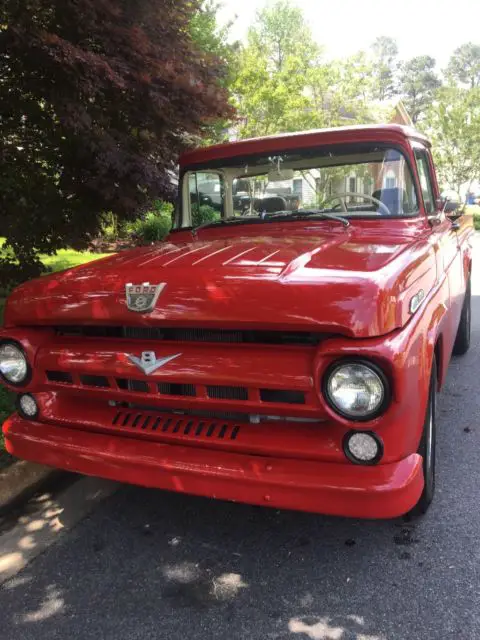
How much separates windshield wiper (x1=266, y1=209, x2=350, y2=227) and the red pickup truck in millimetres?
131

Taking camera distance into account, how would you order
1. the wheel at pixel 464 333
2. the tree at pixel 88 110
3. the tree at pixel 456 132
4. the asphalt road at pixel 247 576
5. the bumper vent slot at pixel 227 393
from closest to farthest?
the asphalt road at pixel 247 576 → the bumper vent slot at pixel 227 393 → the tree at pixel 88 110 → the wheel at pixel 464 333 → the tree at pixel 456 132

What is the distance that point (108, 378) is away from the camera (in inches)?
95.9

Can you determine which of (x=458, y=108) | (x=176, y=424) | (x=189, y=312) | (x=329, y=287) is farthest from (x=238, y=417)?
(x=458, y=108)

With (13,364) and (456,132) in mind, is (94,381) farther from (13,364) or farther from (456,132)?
(456,132)

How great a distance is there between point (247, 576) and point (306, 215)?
2.02 m

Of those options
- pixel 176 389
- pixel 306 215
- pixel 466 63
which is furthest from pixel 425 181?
pixel 466 63

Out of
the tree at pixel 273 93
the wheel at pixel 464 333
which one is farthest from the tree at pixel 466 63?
the wheel at pixel 464 333

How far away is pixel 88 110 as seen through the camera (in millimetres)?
4652

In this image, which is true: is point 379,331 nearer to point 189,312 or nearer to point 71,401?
point 189,312

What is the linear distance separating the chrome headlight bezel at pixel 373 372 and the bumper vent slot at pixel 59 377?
4.04 ft

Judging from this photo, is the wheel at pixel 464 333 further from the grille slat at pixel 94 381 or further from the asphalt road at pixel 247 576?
the grille slat at pixel 94 381

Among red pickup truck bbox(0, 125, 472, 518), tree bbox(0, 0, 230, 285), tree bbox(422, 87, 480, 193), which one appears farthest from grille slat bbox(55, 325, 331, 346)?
tree bbox(422, 87, 480, 193)

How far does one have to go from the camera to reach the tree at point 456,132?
23734 millimetres

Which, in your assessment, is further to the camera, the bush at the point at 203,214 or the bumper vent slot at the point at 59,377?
the bush at the point at 203,214
